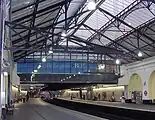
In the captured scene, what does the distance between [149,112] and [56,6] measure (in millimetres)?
11985

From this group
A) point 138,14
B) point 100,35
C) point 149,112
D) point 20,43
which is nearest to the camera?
point 149,112

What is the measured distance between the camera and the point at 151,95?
155 ft

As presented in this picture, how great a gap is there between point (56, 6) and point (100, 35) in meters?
19.6

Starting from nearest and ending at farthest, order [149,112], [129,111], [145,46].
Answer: [149,112]
[129,111]
[145,46]

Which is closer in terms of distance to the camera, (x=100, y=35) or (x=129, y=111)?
(x=129, y=111)

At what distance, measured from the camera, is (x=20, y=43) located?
40688 millimetres

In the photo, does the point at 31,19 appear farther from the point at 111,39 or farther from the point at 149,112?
the point at 111,39

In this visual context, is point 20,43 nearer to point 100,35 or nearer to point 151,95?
point 100,35

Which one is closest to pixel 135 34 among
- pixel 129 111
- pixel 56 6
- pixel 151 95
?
pixel 151 95

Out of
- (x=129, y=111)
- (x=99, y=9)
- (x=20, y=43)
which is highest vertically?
(x=99, y=9)

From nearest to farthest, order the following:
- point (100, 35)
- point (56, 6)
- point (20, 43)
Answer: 1. point (56, 6)
2. point (20, 43)
3. point (100, 35)

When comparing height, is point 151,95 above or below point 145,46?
below

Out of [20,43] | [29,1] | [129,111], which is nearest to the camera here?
[29,1]

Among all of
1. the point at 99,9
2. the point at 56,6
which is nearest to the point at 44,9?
the point at 56,6
